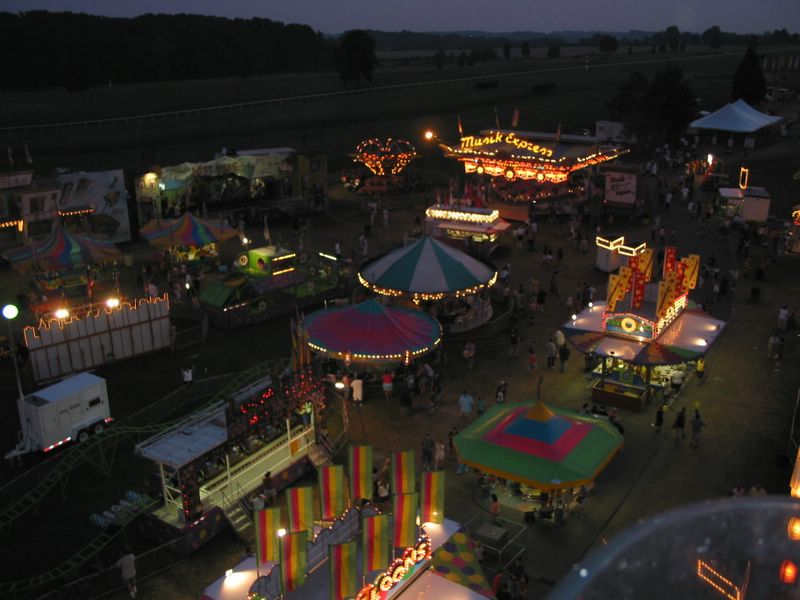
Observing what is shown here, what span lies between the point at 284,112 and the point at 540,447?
6087 centimetres

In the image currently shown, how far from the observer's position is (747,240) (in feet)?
124

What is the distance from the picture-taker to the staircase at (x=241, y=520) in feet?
55.9

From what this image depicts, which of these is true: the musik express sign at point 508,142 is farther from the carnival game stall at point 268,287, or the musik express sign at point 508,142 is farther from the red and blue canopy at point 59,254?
the red and blue canopy at point 59,254

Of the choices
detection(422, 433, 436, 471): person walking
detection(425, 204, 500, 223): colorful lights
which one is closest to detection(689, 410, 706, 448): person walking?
detection(422, 433, 436, 471): person walking

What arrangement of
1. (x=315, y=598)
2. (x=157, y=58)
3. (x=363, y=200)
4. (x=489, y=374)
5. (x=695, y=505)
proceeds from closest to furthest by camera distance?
1. (x=695, y=505)
2. (x=315, y=598)
3. (x=489, y=374)
4. (x=363, y=200)
5. (x=157, y=58)

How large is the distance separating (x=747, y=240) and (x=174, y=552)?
3076cm

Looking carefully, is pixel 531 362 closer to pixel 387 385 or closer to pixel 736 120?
pixel 387 385

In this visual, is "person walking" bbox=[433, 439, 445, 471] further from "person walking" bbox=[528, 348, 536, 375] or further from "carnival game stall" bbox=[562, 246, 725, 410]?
"person walking" bbox=[528, 348, 536, 375]

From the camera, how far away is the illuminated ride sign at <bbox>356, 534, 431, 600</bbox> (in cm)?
1260

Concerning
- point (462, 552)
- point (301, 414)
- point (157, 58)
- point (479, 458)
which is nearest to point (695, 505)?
point (462, 552)

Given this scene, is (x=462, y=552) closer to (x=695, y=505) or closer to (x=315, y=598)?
(x=315, y=598)

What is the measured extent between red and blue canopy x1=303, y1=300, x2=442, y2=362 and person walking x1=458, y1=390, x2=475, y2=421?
232 centimetres

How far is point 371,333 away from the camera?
23.8 metres

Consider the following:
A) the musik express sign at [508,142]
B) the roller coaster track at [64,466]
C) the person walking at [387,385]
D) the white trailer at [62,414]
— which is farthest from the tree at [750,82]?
the white trailer at [62,414]
